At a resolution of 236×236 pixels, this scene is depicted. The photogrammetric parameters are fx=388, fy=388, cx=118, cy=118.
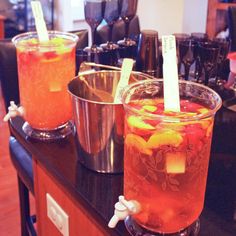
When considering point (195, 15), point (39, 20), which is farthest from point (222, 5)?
point (39, 20)

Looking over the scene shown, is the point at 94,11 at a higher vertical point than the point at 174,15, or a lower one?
higher

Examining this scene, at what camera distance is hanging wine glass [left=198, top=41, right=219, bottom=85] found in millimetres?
1238

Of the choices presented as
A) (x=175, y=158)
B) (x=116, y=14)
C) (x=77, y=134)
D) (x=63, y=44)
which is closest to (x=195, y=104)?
(x=175, y=158)

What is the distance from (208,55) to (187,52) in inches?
2.9

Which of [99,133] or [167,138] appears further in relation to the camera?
[99,133]

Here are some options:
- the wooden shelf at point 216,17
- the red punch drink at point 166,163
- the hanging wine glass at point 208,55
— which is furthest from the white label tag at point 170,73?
the wooden shelf at point 216,17

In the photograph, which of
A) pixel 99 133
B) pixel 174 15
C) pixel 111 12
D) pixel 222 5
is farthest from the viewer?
pixel 174 15

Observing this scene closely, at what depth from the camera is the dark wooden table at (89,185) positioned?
2.32ft

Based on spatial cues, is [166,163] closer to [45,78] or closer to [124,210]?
[124,210]

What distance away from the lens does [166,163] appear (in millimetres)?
597

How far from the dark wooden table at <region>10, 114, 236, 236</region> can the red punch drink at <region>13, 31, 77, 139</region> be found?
2.5 inches

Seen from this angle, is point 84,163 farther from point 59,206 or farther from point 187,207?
point 187,207

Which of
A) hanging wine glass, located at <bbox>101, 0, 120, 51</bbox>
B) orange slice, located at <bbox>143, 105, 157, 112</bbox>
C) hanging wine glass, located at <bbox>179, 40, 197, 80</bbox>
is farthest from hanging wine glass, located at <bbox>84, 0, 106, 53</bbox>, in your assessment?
orange slice, located at <bbox>143, 105, 157, 112</bbox>

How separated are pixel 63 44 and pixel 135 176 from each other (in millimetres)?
441
